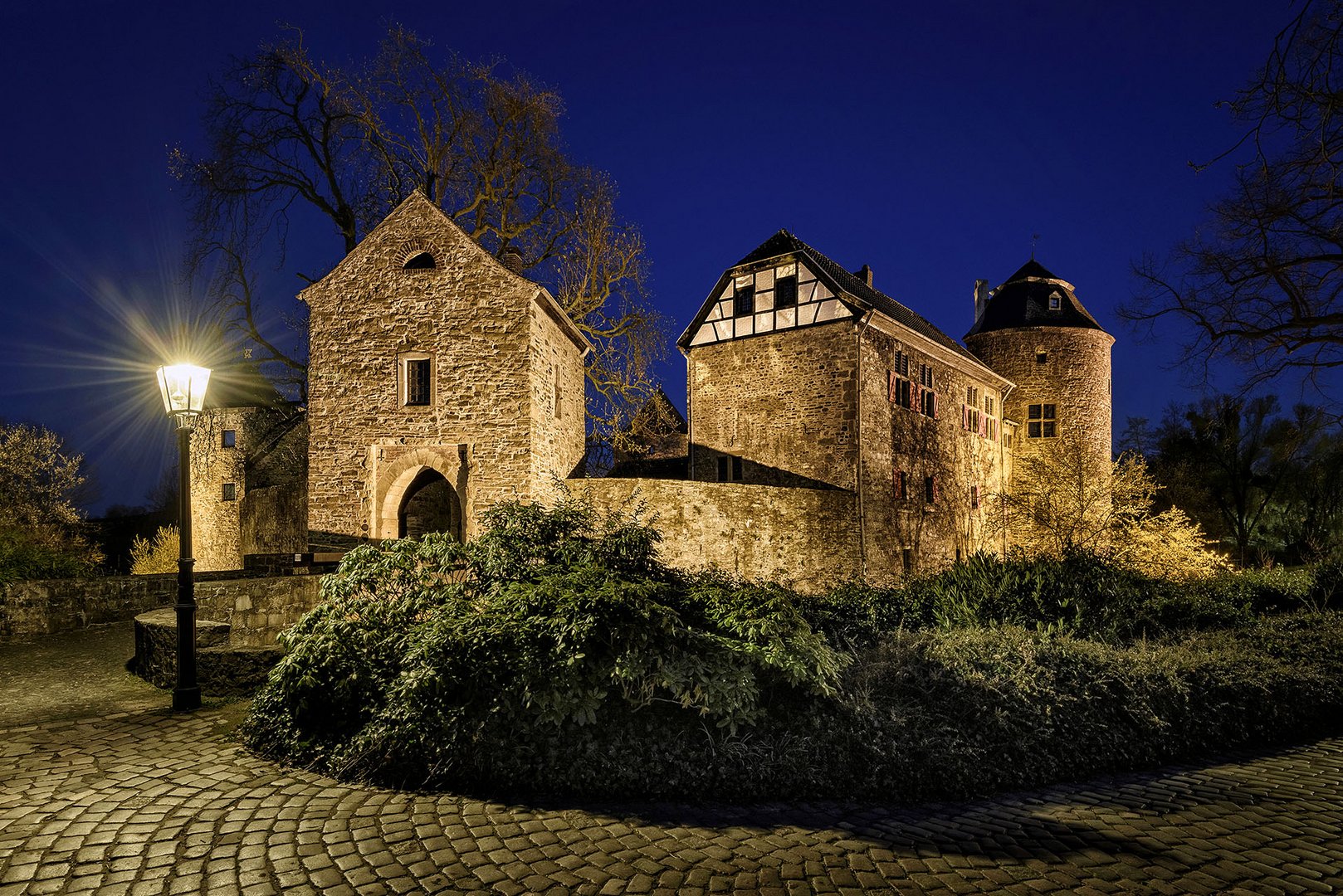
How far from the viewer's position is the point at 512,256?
874 inches

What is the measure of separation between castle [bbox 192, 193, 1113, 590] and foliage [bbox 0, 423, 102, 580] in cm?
383

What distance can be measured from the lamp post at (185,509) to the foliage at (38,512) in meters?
6.40

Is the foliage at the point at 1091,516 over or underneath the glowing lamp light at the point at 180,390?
underneath

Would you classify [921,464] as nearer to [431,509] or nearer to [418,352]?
[431,509]

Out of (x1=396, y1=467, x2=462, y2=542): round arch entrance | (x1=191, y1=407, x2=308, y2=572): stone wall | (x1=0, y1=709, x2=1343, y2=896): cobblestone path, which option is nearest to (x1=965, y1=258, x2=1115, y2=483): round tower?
(x1=396, y1=467, x2=462, y2=542): round arch entrance

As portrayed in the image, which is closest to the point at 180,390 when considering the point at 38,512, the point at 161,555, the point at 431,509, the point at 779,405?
the point at 431,509

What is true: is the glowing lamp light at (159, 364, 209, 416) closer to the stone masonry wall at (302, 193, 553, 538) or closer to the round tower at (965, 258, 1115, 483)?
the stone masonry wall at (302, 193, 553, 538)

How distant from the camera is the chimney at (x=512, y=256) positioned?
2180 centimetres

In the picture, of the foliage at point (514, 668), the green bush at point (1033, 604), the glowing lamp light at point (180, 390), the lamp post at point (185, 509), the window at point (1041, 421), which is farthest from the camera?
the window at point (1041, 421)

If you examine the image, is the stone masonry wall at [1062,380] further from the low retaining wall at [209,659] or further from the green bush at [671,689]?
the low retaining wall at [209,659]

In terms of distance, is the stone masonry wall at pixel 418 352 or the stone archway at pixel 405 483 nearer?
the stone masonry wall at pixel 418 352

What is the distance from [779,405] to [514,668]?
18083mm

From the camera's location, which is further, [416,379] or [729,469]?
[729,469]

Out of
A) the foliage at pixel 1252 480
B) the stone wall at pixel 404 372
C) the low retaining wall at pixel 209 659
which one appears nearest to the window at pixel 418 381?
the stone wall at pixel 404 372
